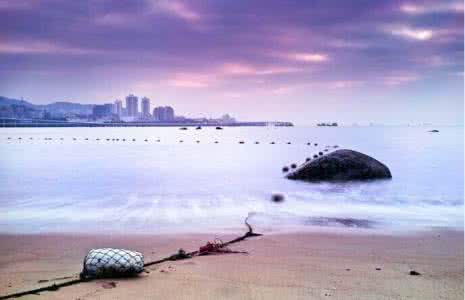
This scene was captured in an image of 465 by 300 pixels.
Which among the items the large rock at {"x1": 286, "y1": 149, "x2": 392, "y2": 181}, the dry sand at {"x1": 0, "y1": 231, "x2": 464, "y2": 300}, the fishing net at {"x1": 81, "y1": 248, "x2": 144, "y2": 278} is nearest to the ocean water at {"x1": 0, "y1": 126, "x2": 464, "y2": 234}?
the large rock at {"x1": 286, "y1": 149, "x2": 392, "y2": 181}

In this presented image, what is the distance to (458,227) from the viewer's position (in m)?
10.4

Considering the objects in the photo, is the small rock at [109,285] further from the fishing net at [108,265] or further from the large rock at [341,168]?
the large rock at [341,168]

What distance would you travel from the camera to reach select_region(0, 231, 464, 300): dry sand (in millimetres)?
5543

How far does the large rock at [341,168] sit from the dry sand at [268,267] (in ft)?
28.5

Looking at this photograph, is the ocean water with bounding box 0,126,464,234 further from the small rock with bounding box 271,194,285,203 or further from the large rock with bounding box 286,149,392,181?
the large rock with bounding box 286,149,392,181

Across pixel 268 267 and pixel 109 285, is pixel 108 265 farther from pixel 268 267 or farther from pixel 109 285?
pixel 268 267

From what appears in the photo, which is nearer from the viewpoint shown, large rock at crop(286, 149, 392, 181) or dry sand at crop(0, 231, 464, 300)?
dry sand at crop(0, 231, 464, 300)

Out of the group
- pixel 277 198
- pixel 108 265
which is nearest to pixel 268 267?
pixel 108 265

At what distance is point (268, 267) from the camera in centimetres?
661

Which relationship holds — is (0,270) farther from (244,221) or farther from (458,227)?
(458,227)

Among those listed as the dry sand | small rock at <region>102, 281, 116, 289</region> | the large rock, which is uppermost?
the large rock

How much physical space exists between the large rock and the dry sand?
28.5ft

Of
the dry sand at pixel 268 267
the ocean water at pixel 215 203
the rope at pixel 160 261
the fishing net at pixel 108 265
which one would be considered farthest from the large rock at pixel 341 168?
the fishing net at pixel 108 265

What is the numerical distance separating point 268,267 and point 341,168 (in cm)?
1200
